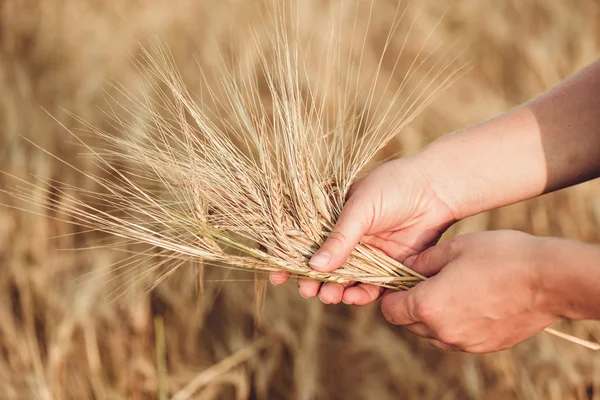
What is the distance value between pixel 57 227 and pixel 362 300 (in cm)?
96

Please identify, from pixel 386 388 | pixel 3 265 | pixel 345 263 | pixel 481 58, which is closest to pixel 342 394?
pixel 386 388

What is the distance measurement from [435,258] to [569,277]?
0.23 metres

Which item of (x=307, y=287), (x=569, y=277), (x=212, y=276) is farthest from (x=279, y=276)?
(x=212, y=276)

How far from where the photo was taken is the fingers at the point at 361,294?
3.49 feet

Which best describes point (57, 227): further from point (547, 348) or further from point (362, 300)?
point (547, 348)

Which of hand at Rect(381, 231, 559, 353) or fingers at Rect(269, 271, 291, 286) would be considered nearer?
hand at Rect(381, 231, 559, 353)

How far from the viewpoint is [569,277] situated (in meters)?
0.81

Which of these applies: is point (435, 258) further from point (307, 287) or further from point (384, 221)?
point (307, 287)

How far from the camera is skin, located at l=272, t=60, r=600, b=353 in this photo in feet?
2.82

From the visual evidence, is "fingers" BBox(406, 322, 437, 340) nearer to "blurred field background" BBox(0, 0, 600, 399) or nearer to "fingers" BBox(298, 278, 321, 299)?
"fingers" BBox(298, 278, 321, 299)

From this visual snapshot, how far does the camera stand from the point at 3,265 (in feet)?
5.12

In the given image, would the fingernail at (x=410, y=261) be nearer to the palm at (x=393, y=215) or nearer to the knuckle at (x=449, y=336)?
the palm at (x=393, y=215)

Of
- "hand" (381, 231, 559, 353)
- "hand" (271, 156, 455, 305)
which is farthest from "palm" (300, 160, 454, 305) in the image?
"hand" (381, 231, 559, 353)

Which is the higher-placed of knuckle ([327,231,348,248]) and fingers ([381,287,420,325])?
knuckle ([327,231,348,248])
